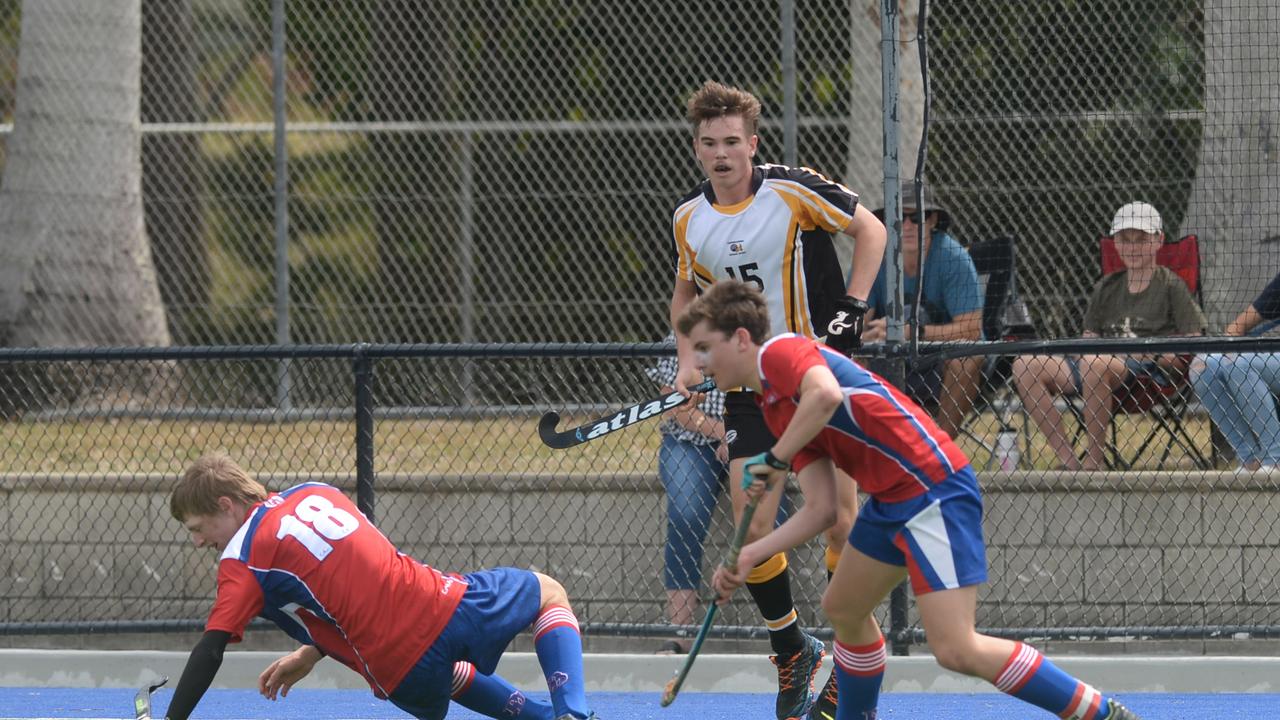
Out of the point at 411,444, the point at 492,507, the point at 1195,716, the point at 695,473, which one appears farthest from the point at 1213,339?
the point at 411,444

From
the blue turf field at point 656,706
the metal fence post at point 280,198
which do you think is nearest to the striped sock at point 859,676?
the blue turf field at point 656,706

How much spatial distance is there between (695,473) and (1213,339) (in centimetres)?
218

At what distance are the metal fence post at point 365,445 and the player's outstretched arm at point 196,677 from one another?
2186mm

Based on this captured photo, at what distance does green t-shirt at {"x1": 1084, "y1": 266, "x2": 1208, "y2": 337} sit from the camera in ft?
26.1

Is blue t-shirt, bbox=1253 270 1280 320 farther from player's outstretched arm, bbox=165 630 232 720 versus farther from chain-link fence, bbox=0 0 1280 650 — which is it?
player's outstretched arm, bbox=165 630 232 720

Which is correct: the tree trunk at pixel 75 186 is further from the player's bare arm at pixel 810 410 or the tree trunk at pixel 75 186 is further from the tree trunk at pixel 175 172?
the player's bare arm at pixel 810 410

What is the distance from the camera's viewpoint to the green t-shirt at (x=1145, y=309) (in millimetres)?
7969

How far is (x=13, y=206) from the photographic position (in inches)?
416

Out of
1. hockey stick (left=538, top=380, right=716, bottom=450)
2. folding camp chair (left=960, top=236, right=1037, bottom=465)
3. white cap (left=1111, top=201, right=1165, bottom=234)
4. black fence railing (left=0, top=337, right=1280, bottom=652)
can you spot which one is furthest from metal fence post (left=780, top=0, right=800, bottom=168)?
hockey stick (left=538, top=380, right=716, bottom=450)

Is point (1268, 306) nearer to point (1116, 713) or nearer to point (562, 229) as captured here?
point (1116, 713)

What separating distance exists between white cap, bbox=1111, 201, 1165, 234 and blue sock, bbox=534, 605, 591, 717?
3903 mm

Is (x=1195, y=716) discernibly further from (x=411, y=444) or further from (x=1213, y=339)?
(x=411, y=444)

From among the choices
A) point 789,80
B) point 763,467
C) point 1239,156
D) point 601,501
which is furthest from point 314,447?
point 1239,156

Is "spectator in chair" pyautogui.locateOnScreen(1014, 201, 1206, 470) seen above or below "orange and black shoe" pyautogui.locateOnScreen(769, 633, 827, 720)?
above
